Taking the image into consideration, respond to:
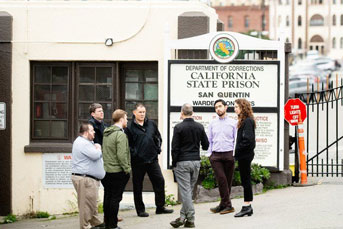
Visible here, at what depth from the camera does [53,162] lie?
1359cm

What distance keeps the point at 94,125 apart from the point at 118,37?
3128 millimetres

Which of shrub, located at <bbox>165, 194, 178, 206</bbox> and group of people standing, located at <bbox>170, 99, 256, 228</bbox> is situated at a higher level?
group of people standing, located at <bbox>170, 99, 256, 228</bbox>

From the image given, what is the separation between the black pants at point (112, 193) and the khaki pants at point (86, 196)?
169 millimetres

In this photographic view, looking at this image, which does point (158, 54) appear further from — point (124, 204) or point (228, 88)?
point (124, 204)

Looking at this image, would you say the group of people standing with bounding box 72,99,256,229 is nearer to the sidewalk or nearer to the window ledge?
the sidewalk

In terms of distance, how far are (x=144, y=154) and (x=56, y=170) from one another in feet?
10.6

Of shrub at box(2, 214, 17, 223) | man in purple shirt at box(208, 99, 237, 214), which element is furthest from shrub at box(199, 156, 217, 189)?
shrub at box(2, 214, 17, 223)

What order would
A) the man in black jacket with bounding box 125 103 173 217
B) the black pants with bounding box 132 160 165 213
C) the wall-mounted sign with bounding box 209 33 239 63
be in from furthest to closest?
the wall-mounted sign with bounding box 209 33 239 63
the black pants with bounding box 132 160 165 213
the man in black jacket with bounding box 125 103 173 217

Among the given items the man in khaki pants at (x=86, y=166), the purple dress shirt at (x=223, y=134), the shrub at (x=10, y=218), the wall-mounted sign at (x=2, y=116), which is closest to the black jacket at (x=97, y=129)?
A: the man in khaki pants at (x=86, y=166)

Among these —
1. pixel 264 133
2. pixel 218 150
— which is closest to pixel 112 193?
pixel 218 150

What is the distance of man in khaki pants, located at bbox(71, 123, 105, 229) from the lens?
990 centimetres

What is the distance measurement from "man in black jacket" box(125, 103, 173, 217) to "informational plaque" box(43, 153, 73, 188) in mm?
2676

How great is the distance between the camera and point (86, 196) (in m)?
10.1

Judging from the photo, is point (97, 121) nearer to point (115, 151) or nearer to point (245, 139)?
point (115, 151)
